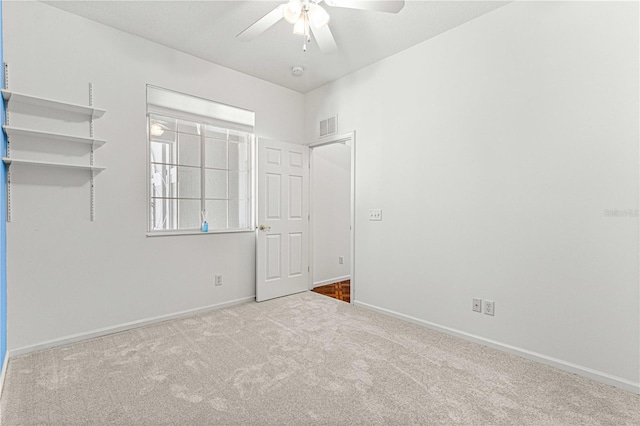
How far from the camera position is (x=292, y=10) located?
2084mm

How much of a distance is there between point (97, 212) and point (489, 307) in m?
3.53

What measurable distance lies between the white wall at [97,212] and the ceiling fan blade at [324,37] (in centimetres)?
166

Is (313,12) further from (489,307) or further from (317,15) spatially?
(489,307)

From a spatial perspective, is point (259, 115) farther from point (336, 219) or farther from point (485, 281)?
point (485, 281)

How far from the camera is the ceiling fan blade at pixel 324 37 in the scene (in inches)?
89.2

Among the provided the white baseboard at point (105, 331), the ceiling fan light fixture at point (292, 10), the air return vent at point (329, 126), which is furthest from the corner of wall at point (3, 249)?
the air return vent at point (329, 126)

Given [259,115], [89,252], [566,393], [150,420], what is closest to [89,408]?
[150,420]

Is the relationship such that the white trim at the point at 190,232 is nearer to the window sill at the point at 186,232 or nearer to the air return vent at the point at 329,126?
the window sill at the point at 186,232

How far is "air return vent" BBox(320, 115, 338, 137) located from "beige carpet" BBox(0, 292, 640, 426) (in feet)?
8.00

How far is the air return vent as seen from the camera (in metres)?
3.98

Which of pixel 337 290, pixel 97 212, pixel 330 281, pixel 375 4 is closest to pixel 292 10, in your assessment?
pixel 375 4

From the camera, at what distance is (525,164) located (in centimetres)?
246

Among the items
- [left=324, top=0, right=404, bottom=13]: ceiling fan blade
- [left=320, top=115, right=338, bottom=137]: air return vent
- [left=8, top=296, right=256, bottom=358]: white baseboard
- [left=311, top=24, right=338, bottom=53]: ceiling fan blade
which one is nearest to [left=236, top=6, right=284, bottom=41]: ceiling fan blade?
[left=311, top=24, right=338, bottom=53]: ceiling fan blade

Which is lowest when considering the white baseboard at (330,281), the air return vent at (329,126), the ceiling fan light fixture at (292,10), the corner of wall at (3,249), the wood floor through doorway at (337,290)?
the wood floor through doorway at (337,290)
